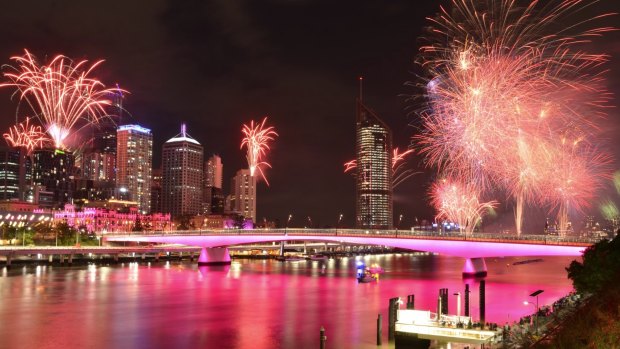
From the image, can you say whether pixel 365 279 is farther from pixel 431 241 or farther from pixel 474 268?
pixel 474 268

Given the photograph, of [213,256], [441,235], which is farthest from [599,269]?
[213,256]

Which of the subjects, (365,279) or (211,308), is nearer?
(211,308)

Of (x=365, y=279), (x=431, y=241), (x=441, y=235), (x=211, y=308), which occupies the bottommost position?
(x=211, y=308)

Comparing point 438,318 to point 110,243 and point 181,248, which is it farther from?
point 110,243

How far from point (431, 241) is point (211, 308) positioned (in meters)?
33.0

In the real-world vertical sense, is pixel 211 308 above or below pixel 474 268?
below

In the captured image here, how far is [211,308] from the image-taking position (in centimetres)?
5144

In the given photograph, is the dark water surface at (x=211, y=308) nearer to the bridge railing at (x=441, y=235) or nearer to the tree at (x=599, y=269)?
the bridge railing at (x=441, y=235)

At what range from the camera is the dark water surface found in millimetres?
37603

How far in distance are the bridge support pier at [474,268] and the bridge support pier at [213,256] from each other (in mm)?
47130

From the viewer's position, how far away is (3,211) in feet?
561

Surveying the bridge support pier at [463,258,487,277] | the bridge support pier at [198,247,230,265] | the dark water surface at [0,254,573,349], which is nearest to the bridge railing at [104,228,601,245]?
the dark water surface at [0,254,573,349]

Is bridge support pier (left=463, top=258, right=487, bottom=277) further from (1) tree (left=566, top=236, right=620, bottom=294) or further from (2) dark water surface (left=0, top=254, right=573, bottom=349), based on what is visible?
(1) tree (left=566, top=236, right=620, bottom=294)

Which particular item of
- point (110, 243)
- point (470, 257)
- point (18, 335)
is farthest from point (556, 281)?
point (110, 243)
